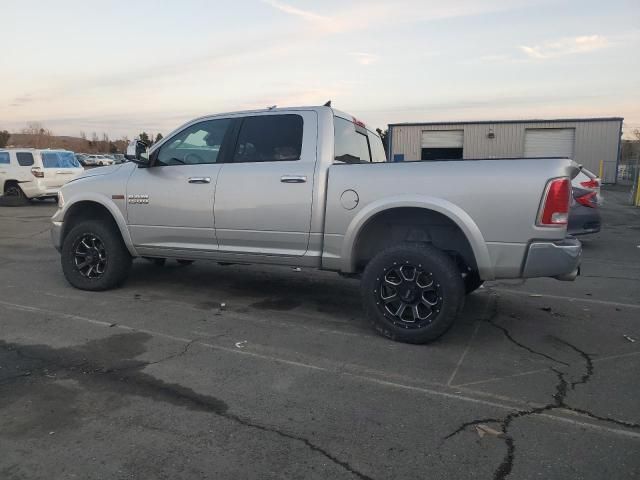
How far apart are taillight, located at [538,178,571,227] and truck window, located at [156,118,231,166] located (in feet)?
10.5

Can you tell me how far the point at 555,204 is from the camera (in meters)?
4.00

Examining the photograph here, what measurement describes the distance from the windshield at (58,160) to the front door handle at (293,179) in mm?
14531

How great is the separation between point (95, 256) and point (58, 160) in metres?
12.7

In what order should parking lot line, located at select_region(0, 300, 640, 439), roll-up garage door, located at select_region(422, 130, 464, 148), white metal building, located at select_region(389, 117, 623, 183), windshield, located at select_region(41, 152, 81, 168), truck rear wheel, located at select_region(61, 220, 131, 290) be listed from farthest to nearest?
roll-up garage door, located at select_region(422, 130, 464, 148), white metal building, located at select_region(389, 117, 623, 183), windshield, located at select_region(41, 152, 81, 168), truck rear wheel, located at select_region(61, 220, 131, 290), parking lot line, located at select_region(0, 300, 640, 439)

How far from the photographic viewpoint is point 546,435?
3014 mm

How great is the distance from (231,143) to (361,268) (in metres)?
1.87

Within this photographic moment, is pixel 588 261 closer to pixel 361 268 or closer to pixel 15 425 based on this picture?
pixel 361 268

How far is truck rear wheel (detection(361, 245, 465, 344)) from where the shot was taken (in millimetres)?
4297

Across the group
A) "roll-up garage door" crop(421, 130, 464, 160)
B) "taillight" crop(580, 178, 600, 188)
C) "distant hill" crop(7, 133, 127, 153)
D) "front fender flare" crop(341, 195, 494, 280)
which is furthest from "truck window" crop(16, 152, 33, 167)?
"distant hill" crop(7, 133, 127, 153)

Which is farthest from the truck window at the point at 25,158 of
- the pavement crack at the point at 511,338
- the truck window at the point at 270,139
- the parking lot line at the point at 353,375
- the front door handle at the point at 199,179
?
the pavement crack at the point at 511,338

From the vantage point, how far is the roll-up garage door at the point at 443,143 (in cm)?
3566

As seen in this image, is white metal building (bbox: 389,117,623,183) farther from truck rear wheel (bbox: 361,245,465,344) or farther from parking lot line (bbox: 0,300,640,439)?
parking lot line (bbox: 0,300,640,439)

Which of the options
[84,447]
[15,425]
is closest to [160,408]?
[84,447]

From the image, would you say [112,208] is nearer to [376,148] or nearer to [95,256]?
[95,256]
